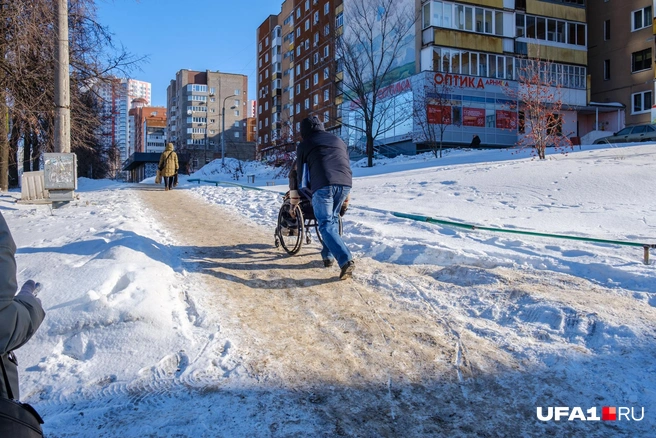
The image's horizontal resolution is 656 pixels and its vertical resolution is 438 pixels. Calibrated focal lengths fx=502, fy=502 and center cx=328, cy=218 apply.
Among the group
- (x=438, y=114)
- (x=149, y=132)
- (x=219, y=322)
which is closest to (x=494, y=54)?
(x=438, y=114)

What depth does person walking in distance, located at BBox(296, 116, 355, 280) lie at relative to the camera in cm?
551

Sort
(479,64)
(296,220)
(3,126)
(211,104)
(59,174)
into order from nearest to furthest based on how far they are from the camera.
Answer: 1. (296,220)
2. (59,174)
3. (3,126)
4. (479,64)
5. (211,104)

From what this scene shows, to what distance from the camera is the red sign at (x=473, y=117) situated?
3422 cm

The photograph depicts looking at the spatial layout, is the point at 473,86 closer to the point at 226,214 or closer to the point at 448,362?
the point at 226,214

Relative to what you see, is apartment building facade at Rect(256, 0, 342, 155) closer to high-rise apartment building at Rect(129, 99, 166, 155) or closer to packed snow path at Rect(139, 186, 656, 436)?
packed snow path at Rect(139, 186, 656, 436)

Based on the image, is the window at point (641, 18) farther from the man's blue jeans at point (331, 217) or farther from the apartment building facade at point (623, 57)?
the man's blue jeans at point (331, 217)

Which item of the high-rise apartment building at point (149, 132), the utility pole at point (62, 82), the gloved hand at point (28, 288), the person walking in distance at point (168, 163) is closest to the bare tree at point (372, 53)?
the person walking in distance at point (168, 163)

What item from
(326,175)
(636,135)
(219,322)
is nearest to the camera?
(219,322)

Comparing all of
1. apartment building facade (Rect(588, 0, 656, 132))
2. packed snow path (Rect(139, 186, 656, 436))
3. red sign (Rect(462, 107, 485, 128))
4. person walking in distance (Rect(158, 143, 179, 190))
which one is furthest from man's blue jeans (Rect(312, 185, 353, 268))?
apartment building facade (Rect(588, 0, 656, 132))

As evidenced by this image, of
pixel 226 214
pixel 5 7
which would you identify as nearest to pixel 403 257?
pixel 226 214

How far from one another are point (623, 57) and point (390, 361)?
4285 centimetres

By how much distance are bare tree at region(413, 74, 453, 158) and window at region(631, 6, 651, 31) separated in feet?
51.4

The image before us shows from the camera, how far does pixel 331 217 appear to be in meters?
5.63

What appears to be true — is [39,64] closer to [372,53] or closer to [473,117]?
[372,53]
